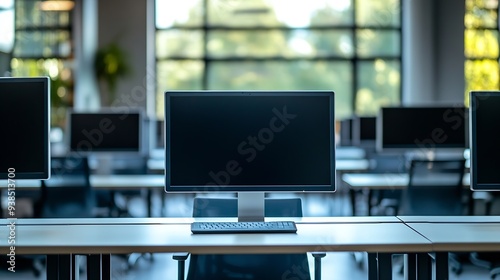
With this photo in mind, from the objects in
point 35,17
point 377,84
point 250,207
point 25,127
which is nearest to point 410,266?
point 250,207

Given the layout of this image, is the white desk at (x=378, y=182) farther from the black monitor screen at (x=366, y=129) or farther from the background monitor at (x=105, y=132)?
the background monitor at (x=105, y=132)

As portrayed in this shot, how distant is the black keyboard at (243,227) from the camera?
205 centimetres

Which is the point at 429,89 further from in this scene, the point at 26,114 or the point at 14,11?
the point at 26,114

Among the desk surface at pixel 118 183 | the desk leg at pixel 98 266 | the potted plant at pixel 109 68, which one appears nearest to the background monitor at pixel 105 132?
the desk surface at pixel 118 183

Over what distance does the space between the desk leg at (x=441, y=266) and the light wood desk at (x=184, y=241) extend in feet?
0.28

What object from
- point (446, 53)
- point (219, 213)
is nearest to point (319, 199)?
point (446, 53)

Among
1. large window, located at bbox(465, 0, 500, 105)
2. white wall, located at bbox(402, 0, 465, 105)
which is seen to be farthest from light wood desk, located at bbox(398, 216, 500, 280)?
large window, located at bbox(465, 0, 500, 105)

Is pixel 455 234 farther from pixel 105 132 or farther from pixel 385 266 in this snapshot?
pixel 105 132

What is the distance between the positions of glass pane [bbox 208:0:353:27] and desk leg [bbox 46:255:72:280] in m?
7.43

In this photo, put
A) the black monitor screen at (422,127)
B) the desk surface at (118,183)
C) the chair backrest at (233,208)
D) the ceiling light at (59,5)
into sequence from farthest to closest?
the ceiling light at (59,5) → the black monitor screen at (422,127) → the desk surface at (118,183) → the chair backrest at (233,208)

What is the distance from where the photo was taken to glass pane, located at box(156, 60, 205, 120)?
897 cm

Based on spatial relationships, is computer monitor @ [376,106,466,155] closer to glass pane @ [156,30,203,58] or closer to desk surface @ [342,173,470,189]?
desk surface @ [342,173,470,189]

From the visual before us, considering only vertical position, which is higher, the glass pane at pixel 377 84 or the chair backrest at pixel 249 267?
the glass pane at pixel 377 84

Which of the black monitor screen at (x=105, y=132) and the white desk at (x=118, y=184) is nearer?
the white desk at (x=118, y=184)
